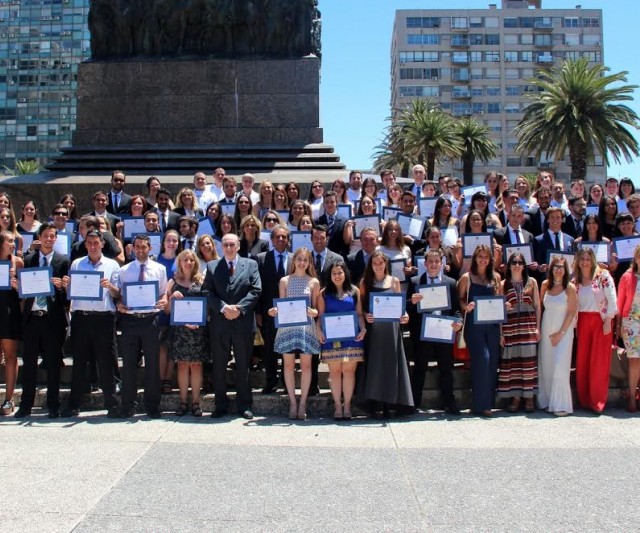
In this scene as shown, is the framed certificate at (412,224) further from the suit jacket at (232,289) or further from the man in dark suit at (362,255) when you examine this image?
the suit jacket at (232,289)

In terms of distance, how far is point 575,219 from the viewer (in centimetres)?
1112

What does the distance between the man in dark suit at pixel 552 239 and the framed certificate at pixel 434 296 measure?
6.60ft

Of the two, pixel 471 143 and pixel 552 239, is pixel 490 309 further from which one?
pixel 471 143

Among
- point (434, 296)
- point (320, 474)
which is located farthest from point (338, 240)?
point (320, 474)

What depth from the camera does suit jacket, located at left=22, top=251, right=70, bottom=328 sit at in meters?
8.89

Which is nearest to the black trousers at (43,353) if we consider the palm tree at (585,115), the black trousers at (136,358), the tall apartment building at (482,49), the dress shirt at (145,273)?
the black trousers at (136,358)

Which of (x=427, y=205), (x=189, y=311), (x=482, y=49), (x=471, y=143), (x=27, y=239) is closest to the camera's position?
(x=189, y=311)

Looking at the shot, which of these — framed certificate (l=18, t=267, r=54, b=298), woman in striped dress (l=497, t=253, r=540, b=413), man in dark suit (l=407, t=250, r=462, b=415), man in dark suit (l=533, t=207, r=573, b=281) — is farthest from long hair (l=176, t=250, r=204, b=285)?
A: man in dark suit (l=533, t=207, r=573, b=281)

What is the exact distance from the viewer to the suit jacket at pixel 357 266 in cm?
976

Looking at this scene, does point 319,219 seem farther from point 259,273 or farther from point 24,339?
point 24,339

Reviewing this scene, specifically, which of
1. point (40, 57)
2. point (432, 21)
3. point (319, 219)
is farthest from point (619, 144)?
point (40, 57)

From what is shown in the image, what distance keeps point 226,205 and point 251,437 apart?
4.70 meters

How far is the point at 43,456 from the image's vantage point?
6.81 metres

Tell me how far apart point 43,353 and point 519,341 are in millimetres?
5787
